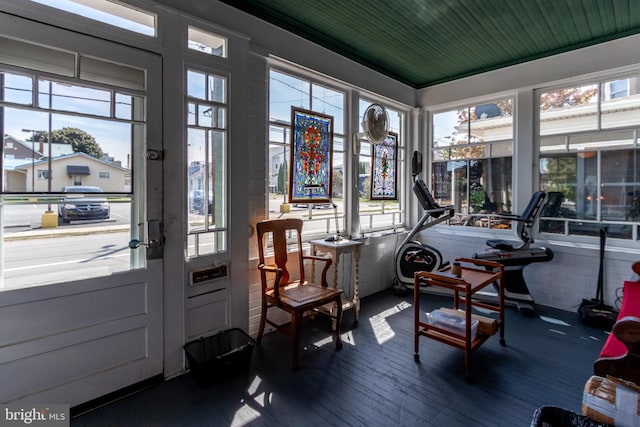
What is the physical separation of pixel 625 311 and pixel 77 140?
399 cm

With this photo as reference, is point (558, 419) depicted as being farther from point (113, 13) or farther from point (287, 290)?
point (113, 13)

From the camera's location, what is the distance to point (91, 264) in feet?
7.01

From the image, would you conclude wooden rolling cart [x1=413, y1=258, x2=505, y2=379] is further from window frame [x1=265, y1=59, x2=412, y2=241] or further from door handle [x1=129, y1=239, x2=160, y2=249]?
door handle [x1=129, y1=239, x2=160, y2=249]

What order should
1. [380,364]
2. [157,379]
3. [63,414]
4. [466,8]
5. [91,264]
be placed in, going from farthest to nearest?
1. [466,8]
2. [380,364]
3. [157,379]
4. [91,264]
5. [63,414]

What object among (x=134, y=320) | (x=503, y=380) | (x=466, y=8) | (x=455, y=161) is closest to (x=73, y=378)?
(x=134, y=320)

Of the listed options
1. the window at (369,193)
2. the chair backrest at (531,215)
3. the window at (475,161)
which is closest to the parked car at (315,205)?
the window at (369,193)

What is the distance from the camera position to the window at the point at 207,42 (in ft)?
8.53

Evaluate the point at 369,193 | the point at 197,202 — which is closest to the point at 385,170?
the point at 369,193

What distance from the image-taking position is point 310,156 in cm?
368

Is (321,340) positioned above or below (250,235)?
below

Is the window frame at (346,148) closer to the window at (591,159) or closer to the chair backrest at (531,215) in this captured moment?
the chair backrest at (531,215)

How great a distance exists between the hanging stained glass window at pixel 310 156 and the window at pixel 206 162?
920mm

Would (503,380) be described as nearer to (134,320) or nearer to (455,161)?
(134,320)

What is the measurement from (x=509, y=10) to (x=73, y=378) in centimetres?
467
